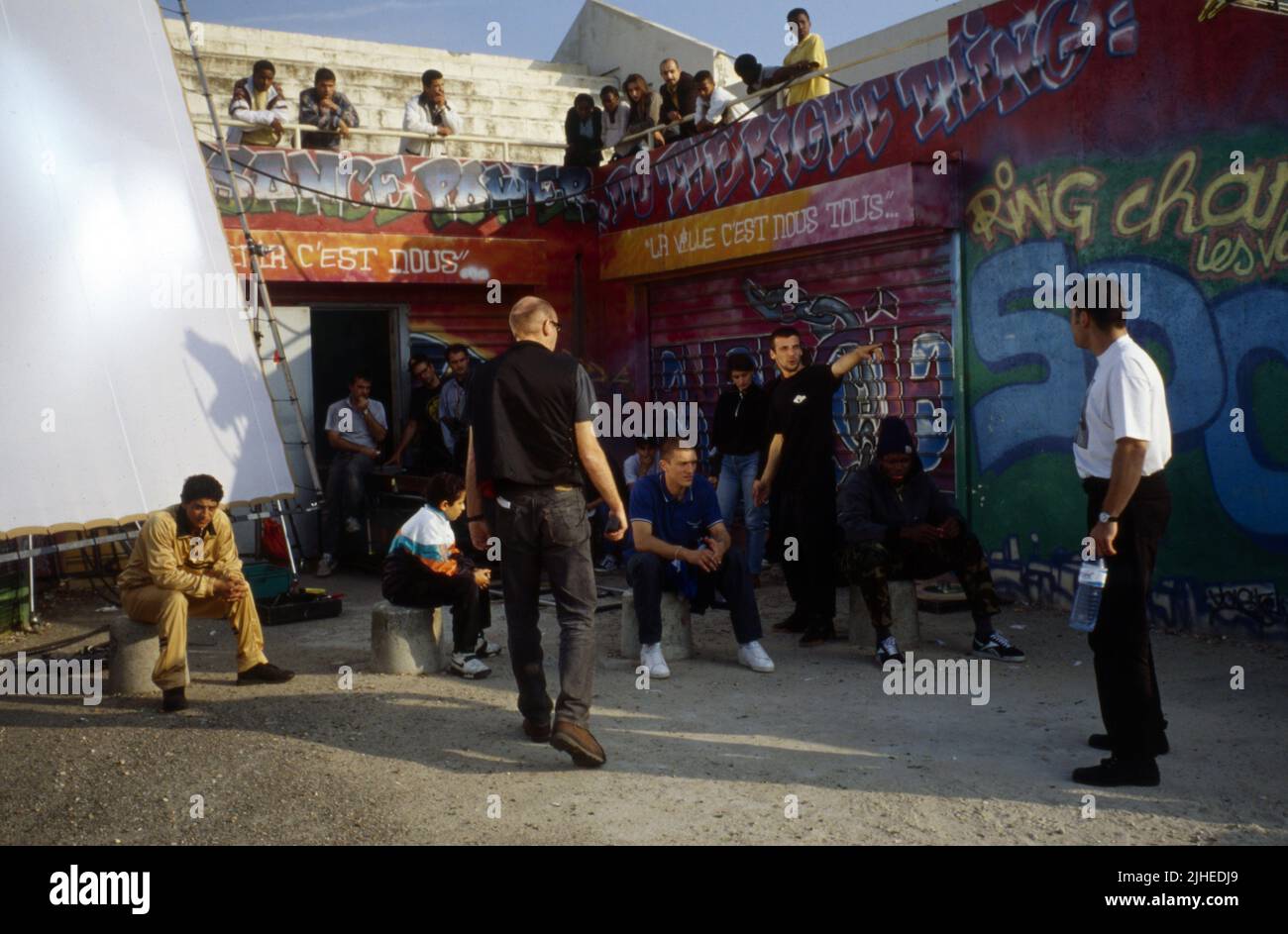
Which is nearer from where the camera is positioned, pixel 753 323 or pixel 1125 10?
pixel 1125 10

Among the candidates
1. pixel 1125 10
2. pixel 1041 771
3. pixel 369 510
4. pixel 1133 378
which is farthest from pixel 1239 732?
pixel 369 510

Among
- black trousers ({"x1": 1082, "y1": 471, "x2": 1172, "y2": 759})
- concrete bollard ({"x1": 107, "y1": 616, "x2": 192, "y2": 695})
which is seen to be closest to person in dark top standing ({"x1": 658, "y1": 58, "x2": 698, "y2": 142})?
concrete bollard ({"x1": 107, "y1": 616, "x2": 192, "y2": 695})

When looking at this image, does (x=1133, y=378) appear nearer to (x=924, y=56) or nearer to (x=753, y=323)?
(x=753, y=323)

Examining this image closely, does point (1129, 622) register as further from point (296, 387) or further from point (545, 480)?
point (296, 387)

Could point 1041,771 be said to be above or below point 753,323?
below

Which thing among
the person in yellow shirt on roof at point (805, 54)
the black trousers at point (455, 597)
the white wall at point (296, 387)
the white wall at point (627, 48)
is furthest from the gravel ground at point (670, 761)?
the white wall at point (627, 48)

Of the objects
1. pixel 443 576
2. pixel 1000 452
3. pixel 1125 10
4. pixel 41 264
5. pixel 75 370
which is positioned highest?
pixel 1125 10

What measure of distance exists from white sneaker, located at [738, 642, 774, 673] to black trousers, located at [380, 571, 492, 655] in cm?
147

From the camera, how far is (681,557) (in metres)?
7.07

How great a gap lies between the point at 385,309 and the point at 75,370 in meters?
5.93

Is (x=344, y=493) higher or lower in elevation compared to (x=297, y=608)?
higher

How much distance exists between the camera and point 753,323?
11883 mm

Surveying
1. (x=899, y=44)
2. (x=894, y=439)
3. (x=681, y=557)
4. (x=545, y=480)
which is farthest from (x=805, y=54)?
(x=545, y=480)

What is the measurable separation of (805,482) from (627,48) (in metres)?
13.3
